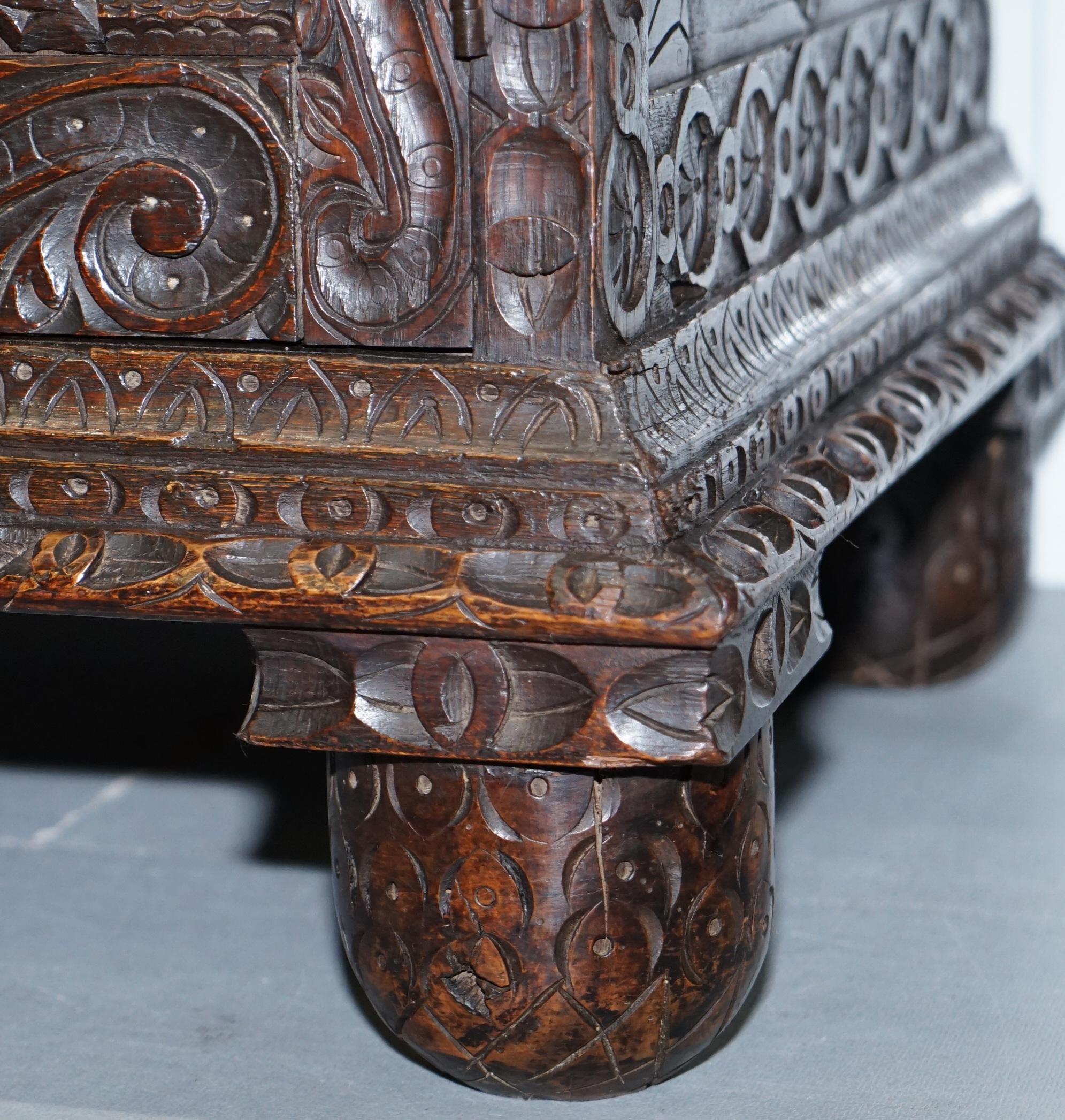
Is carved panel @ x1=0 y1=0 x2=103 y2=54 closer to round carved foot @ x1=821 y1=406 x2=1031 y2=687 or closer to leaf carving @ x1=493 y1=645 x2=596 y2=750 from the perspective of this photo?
leaf carving @ x1=493 y1=645 x2=596 y2=750

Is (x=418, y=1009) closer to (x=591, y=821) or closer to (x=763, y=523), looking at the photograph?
(x=591, y=821)

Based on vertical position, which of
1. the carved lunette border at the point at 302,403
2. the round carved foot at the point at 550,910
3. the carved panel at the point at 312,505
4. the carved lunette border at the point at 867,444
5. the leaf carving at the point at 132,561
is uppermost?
the carved lunette border at the point at 302,403

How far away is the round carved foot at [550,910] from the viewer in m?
1.03

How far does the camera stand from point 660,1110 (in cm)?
113

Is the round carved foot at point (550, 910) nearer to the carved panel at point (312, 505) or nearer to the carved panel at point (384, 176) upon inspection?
the carved panel at point (312, 505)

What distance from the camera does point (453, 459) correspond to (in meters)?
0.96

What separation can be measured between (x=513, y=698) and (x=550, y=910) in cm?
14

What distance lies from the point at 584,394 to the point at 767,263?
0.36 metres

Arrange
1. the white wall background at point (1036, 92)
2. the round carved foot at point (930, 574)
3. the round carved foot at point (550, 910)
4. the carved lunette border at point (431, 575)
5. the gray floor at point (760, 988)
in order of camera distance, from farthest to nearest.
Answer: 1. the white wall background at point (1036, 92)
2. the round carved foot at point (930, 574)
3. the gray floor at point (760, 988)
4. the round carved foot at point (550, 910)
5. the carved lunette border at point (431, 575)

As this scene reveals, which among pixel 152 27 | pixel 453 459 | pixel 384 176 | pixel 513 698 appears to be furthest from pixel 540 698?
pixel 152 27

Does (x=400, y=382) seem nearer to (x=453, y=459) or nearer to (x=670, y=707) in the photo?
(x=453, y=459)

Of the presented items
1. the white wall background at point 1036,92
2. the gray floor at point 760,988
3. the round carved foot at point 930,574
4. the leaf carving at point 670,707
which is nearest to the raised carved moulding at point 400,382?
the leaf carving at point 670,707

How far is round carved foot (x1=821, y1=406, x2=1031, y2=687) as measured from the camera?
1.93m

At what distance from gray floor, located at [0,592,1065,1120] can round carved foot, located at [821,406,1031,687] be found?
0.09 meters
